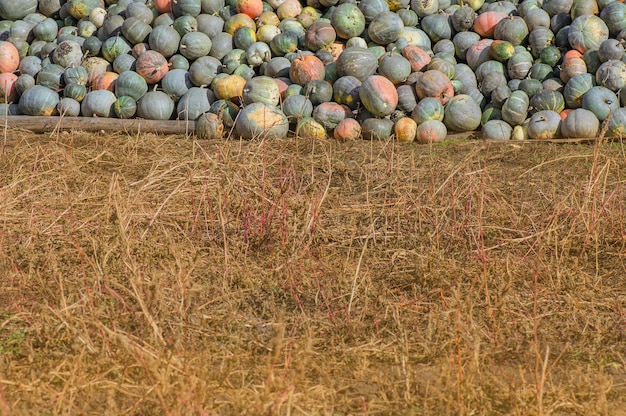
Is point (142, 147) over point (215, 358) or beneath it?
beneath

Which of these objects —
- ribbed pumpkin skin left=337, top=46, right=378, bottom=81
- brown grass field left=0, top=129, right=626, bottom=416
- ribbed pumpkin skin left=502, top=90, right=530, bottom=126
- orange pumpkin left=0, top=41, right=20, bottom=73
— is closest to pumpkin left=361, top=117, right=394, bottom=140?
ribbed pumpkin skin left=337, top=46, right=378, bottom=81

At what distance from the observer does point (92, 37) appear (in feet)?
26.9

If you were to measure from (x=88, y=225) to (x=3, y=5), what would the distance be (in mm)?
5624

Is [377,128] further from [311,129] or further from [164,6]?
[164,6]

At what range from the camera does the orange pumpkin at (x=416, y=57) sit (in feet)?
24.4

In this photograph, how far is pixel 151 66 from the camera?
7688mm

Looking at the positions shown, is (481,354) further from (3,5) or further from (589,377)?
(3,5)

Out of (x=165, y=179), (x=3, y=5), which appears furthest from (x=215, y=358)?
(x=3, y=5)

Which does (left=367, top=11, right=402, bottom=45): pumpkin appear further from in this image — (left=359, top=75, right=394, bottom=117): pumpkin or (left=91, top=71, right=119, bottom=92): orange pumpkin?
(left=91, top=71, right=119, bottom=92): orange pumpkin

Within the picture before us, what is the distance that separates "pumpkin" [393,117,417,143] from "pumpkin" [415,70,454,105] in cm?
33

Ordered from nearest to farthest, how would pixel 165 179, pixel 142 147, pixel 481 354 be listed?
pixel 481 354 < pixel 165 179 < pixel 142 147

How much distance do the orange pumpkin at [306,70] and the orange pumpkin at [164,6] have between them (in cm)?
177

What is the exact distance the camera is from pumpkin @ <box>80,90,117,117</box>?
24.6ft

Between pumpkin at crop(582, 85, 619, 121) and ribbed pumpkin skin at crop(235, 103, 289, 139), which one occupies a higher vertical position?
pumpkin at crop(582, 85, 619, 121)
